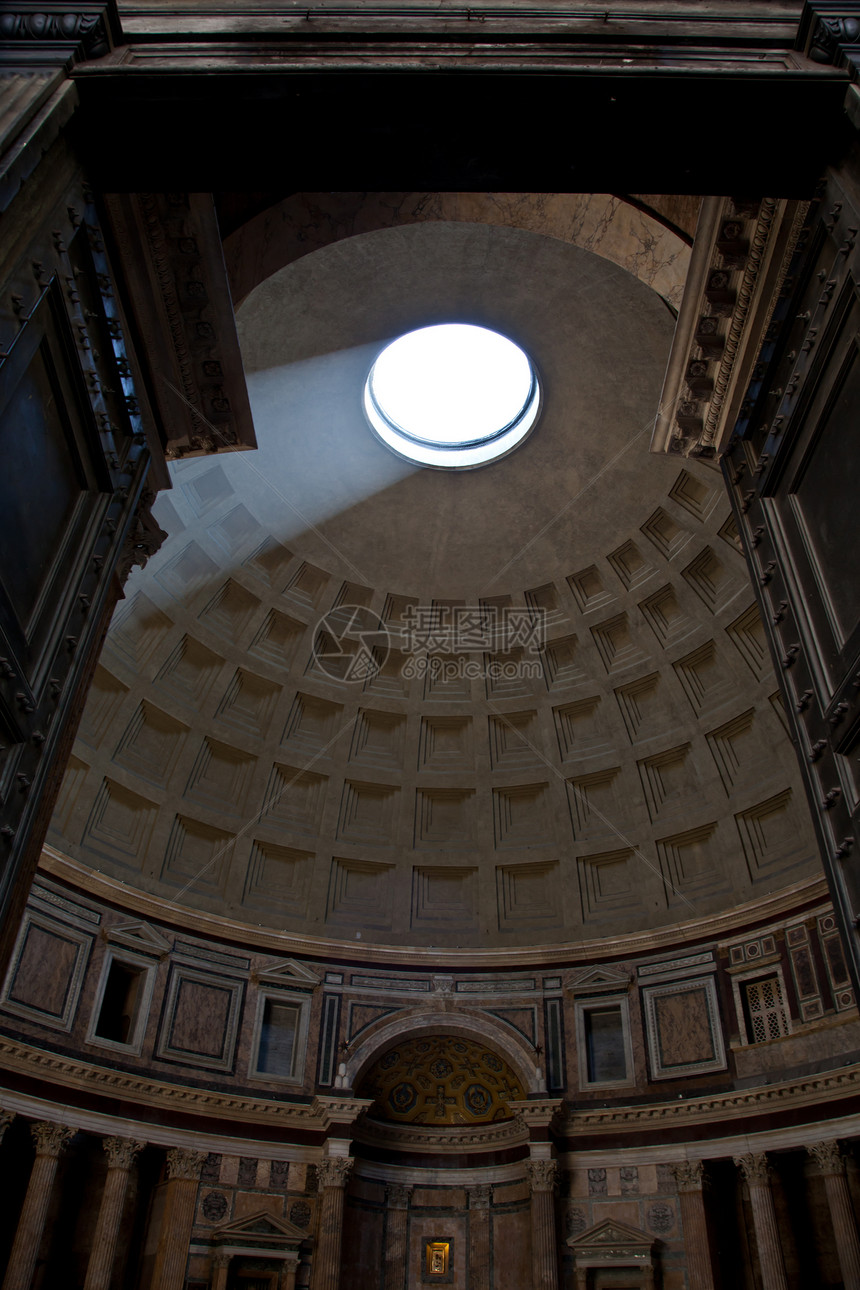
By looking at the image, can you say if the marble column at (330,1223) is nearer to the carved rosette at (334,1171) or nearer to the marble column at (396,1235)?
the carved rosette at (334,1171)

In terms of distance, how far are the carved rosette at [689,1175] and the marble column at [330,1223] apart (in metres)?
5.88

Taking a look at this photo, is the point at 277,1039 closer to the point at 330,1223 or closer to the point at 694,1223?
the point at 330,1223

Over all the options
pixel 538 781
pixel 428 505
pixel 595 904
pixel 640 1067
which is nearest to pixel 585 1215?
pixel 640 1067

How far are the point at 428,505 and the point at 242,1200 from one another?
46.7ft

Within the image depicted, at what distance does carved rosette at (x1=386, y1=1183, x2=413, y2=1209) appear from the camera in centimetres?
1811

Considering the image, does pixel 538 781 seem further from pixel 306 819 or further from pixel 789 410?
pixel 789 410

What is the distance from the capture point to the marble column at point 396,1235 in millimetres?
17500

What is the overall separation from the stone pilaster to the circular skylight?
15.1m

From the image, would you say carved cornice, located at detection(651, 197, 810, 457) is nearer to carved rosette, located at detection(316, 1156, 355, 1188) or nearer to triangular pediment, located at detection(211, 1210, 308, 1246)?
carved rosette, located at detection(316, 1156, 355, 1188)

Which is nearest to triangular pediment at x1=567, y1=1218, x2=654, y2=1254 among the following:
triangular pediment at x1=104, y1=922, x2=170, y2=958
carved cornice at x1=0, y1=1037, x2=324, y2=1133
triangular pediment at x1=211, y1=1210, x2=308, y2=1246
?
triangular pediment at x1=211, y1=1210, x2=308, y2=1246

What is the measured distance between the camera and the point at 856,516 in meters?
6.57

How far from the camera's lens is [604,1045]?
18.7 meters

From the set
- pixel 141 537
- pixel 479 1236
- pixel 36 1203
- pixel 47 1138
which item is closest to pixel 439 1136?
pixel 479 1236

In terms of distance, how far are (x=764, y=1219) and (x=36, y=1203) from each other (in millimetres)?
11529
